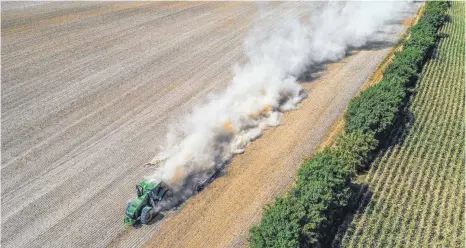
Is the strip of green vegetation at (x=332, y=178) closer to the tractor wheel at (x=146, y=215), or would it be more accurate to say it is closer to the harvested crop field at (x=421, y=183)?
the harvested crop field at (x=421, y=183)

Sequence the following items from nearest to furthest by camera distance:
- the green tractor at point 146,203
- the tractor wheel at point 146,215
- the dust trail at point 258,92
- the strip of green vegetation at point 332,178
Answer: the strip of green vegetation at point 332,178, the tractor wheel at point 146,215, the green tractor at point 146,203, the dust trail at point 258,92

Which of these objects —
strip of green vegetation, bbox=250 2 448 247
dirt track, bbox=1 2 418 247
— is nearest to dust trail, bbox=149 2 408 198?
dirt track, bbox=1 2 418 247

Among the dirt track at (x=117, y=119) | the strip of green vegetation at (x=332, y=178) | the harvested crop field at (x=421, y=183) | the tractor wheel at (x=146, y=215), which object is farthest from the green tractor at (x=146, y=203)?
the harvested crop field at (x=421, y=183)

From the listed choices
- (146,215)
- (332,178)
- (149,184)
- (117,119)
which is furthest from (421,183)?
(117,119)

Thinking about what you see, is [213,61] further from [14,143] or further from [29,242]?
[29,242]

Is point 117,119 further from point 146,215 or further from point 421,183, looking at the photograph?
point 421,183

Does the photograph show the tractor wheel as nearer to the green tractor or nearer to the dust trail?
the green tractor
